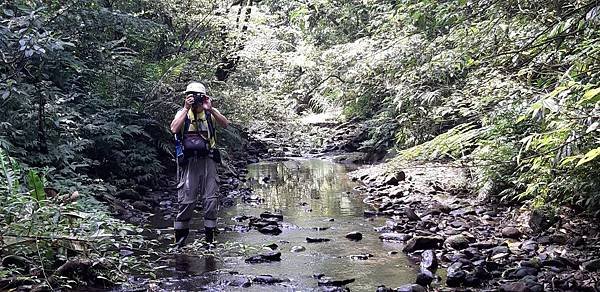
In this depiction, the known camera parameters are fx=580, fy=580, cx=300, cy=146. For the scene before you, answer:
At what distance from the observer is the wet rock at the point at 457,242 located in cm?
609

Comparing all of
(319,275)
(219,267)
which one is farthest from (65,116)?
(319,275)

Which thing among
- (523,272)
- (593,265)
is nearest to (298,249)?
(523,272)

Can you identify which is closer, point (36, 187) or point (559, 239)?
point (36, 187)

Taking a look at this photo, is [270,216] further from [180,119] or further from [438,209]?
[180,119]

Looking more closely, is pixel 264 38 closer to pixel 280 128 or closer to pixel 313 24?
pixel 280 128

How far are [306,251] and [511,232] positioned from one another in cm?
226

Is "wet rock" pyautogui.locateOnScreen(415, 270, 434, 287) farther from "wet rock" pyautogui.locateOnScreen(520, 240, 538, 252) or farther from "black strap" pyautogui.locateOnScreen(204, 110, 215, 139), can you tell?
"black strap" pyautogui.locateOnScreen(204, 110, 215, 139)

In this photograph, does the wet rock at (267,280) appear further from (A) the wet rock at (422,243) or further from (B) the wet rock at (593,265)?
(B) the wet rock at (593,265)

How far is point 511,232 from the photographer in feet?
20.9

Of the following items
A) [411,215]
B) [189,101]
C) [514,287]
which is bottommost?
[514,287]

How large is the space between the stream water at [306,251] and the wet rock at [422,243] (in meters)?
0.15

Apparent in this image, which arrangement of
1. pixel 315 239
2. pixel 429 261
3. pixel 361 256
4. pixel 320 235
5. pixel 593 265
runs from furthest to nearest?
pixel 320 235 < pixel 315 239 < pixel 361 256 < pixel 429 261 < pixel 593 265

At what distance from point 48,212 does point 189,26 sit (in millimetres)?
10416

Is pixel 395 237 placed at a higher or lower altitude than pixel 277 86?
lower
